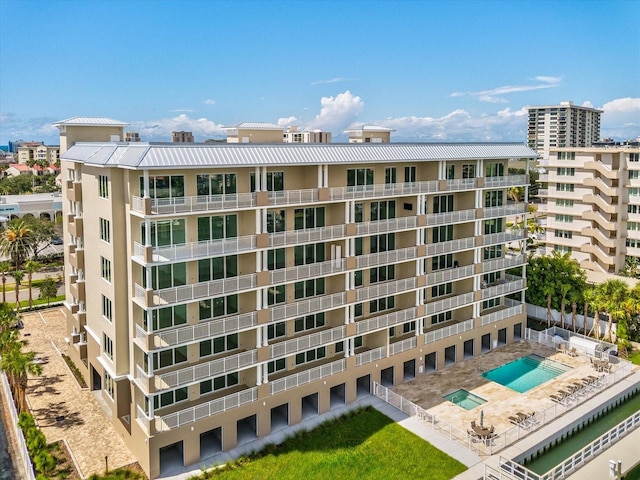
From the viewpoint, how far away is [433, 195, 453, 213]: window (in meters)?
39.8

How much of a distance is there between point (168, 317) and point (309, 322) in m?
9.44

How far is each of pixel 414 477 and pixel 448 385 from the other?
11101 millimetres

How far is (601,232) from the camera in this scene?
62.1 m

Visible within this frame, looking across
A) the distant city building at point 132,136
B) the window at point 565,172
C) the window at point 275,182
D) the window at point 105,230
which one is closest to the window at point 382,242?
the window at point 275,182

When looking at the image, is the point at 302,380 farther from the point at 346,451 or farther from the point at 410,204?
the point at 410,204

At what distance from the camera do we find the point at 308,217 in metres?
33.3

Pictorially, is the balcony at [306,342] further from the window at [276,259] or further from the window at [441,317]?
the window at [441,317]

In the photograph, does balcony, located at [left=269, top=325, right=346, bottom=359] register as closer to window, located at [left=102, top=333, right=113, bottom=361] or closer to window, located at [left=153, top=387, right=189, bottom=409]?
window, located at [left=153, top=387, right=189, bottom=409]

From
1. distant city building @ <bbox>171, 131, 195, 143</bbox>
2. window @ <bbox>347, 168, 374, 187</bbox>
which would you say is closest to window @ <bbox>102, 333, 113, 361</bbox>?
distant city building @ <bbox>171, 131, 195, 143</bbox>

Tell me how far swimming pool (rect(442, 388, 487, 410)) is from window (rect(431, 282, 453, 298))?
758 cm

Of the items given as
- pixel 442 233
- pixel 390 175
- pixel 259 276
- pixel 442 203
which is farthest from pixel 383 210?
pixel 259 276

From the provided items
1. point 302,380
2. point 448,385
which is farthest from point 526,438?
point 302,380

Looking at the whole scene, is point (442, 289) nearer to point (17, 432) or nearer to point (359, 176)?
point (359, 176)

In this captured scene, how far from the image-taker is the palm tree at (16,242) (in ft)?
204
